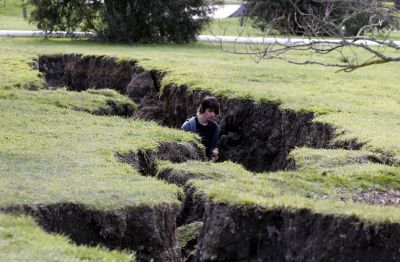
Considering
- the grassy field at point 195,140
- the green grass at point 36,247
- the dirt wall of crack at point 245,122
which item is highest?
the green grass at point 36,247

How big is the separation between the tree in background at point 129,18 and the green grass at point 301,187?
20.6m

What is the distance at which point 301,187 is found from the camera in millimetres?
9828

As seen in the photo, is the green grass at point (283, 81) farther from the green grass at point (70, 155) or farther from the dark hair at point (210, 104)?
the green grass at point (70, 155)

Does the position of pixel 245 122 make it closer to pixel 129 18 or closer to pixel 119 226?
pixel 119 226

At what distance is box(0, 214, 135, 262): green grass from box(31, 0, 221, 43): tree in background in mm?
24209

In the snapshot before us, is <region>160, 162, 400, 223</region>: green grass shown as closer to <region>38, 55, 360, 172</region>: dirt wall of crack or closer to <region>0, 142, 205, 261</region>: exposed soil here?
<region>0, 142, 205, 261</region>: exposed soil

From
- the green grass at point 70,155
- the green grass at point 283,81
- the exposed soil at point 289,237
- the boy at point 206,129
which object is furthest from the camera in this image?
the green grass at point 283,81

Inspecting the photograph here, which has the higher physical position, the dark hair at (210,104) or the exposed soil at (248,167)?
the dark hair at (210,104)

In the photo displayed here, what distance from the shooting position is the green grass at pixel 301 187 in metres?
8.60

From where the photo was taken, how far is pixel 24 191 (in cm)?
884

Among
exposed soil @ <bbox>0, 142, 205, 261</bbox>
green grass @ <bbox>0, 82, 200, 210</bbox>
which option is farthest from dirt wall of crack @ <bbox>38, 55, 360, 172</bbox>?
exposed soil @ <bbox>0, 142, 205, 261</bbox>

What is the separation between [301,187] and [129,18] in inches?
915

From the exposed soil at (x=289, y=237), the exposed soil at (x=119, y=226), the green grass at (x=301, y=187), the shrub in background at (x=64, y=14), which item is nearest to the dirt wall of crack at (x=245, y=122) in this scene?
the green grass at (x=301, y=187)

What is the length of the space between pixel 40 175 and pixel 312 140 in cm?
622
